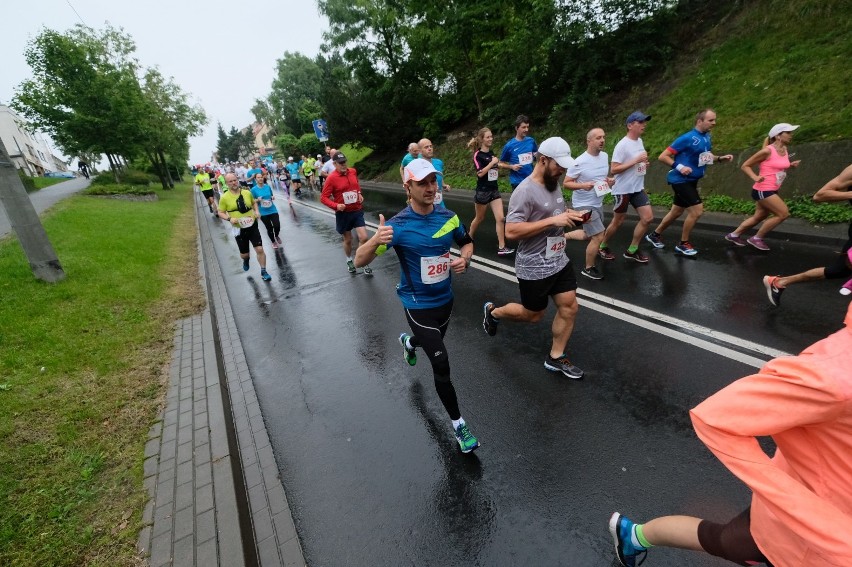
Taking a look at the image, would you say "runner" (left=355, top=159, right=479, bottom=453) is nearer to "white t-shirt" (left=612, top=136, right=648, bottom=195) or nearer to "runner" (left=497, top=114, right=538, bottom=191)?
"white t-shirt" (left=612, top=136, right=648, bottom=195)

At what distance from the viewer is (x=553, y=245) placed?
3.51 m

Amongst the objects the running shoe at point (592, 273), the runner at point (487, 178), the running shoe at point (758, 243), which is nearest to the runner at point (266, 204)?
the runner at point (487, 178)

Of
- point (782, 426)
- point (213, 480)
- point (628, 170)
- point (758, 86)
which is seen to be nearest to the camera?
point (782, 426)

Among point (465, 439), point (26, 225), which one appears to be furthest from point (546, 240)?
point (26, 225)

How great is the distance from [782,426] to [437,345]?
2.20 m

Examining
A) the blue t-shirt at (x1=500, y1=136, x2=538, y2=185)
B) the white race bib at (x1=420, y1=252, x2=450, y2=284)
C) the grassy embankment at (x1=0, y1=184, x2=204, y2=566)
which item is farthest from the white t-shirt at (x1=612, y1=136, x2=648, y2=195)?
the grassy embankment at (x1=0, y1=184, x2=204, y2=566)

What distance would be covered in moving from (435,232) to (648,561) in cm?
241

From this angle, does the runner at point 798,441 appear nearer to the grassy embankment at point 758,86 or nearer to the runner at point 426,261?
the runner at point 426,261

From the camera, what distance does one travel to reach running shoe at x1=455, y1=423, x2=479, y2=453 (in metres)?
3.08

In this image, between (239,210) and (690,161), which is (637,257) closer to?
(690,161)

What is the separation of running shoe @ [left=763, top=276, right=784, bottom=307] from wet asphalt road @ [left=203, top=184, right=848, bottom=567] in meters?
0.11

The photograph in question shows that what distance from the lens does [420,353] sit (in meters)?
4.68

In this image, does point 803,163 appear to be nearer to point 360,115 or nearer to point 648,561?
point 648,561

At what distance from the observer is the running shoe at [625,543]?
2057 millimetres
